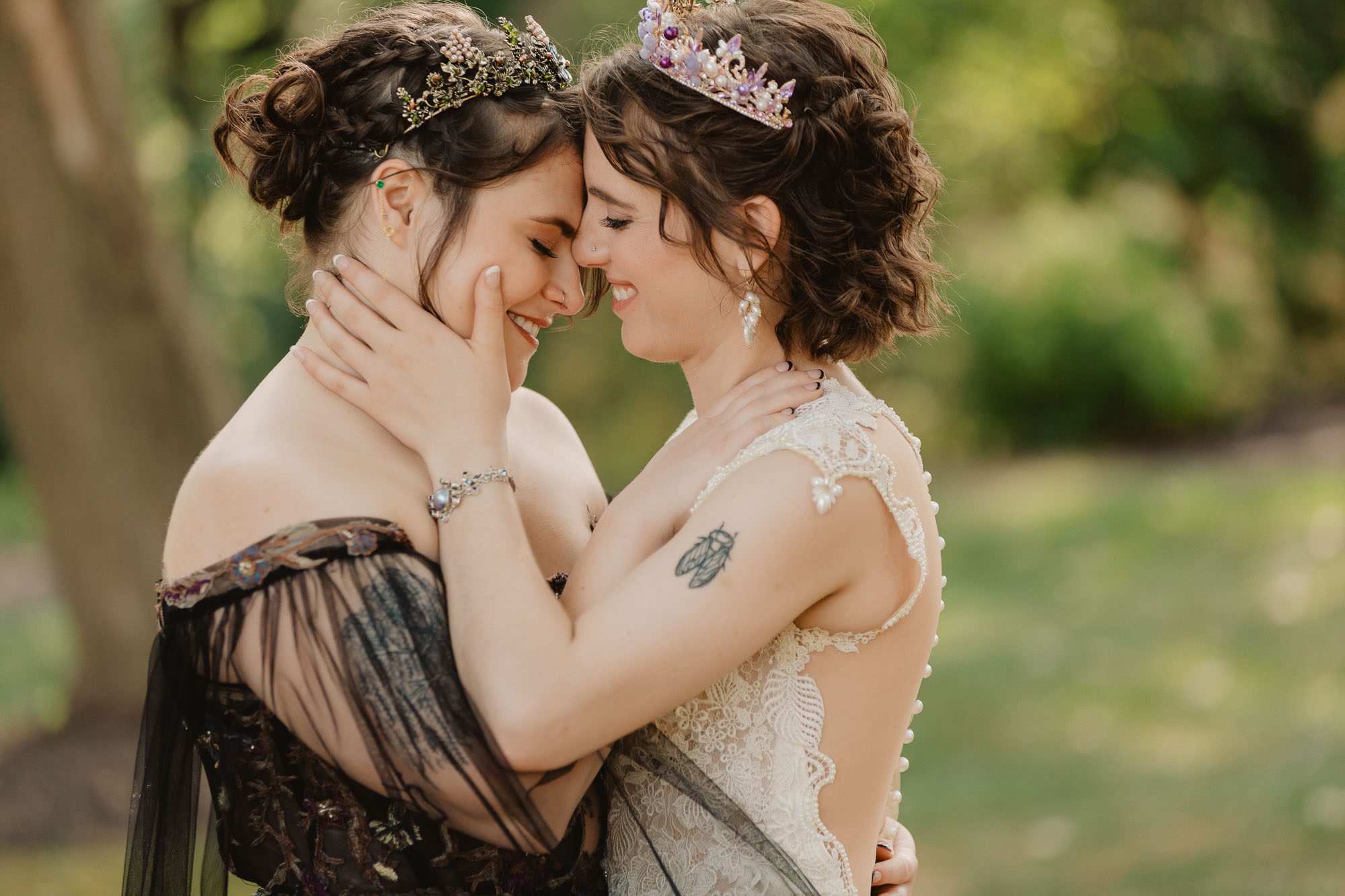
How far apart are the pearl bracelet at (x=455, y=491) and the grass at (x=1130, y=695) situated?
3.95 metres

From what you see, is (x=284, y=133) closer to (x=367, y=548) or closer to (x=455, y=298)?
(x=455, y=298)

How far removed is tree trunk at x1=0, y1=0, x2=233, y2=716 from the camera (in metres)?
6.68

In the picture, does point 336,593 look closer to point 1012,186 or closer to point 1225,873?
point 1225,873

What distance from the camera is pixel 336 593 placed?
88.9 inches

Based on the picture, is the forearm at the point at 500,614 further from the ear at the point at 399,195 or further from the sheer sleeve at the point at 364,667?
the ear at the point at 399,195

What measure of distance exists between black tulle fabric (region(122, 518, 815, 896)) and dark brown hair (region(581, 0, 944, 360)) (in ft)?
2.83

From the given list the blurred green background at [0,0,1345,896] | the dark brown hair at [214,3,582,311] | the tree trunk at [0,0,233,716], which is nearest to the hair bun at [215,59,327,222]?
the dark brown hair at [214,3,582,311]

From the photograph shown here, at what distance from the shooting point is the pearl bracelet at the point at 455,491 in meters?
2.33

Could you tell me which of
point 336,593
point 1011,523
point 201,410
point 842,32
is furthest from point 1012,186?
point 336,593

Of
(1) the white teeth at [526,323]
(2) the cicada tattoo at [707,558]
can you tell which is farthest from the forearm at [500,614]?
(1) the white teeth at [526,323]

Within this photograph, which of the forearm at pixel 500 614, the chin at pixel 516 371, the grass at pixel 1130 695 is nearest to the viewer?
the forearm at pixel 500 614

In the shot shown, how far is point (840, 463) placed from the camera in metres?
2.32

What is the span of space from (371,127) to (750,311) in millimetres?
825

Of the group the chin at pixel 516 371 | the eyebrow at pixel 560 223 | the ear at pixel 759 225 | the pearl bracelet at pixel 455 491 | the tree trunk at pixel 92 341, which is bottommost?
the tree trunk at pixel 92 341
